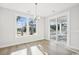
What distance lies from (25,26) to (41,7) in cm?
49

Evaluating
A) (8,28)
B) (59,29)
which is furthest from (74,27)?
(8,28)

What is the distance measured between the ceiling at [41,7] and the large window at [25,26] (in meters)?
0.16

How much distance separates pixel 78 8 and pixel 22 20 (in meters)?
1.09

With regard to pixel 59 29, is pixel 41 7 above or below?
above

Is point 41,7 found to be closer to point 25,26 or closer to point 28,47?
point 25,26

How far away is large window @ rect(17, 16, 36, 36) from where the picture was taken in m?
1.73

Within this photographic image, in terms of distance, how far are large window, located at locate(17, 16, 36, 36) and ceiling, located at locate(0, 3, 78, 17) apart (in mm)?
157

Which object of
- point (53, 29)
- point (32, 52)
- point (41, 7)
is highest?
point (41, 7)

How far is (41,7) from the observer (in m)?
1.67

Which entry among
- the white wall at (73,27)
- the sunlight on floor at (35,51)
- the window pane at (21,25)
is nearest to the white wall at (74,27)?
the white wall at (73,27)

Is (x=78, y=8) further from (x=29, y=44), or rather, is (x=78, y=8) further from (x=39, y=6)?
(x=29, y=44)
